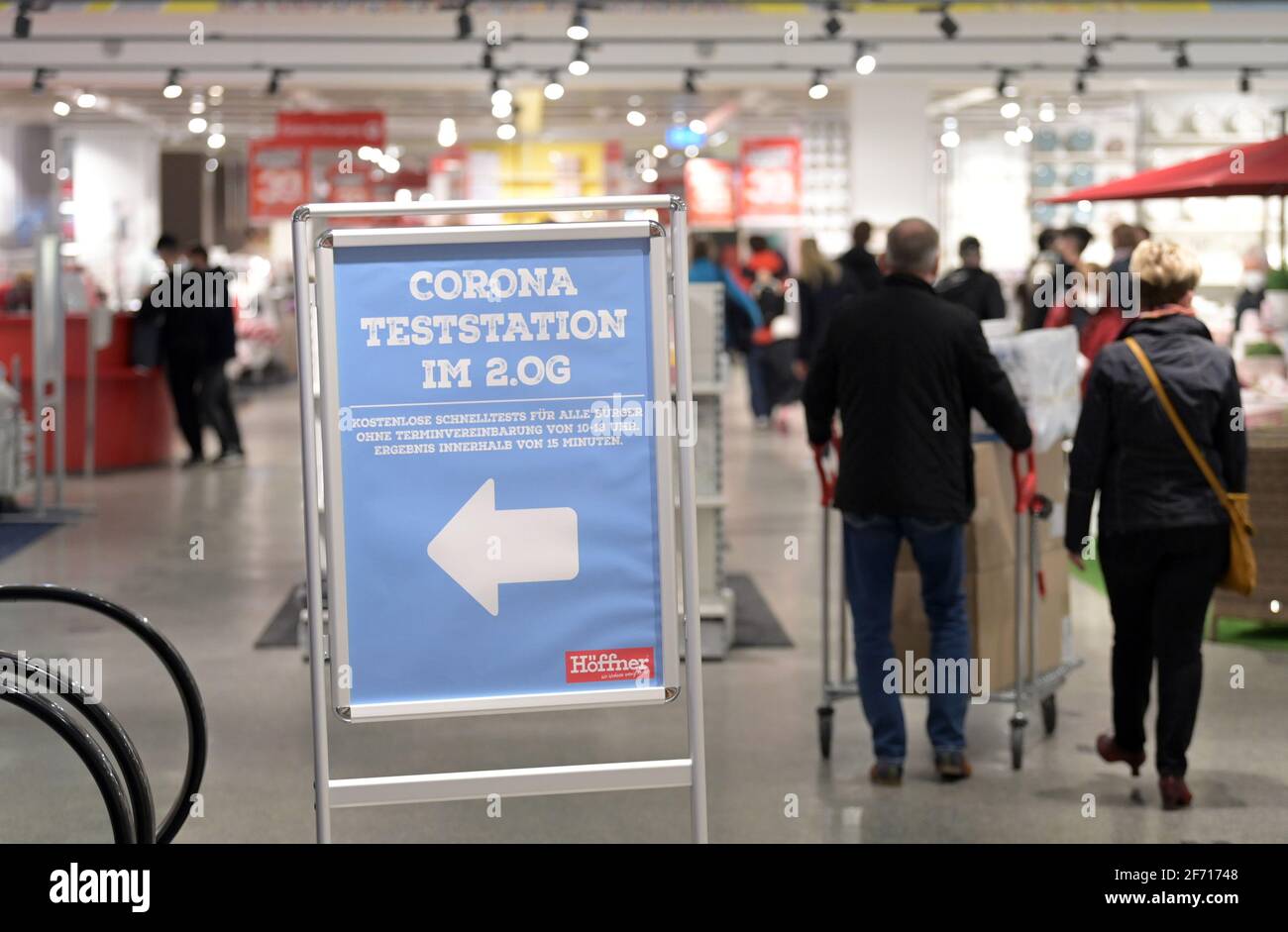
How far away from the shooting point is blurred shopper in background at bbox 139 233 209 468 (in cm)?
1325

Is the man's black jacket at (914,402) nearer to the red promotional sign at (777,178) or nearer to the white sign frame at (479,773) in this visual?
the white sign frame at (479,773)

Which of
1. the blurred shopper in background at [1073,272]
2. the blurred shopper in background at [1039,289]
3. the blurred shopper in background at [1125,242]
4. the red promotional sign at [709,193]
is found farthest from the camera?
the red promotional sign at [709,193]

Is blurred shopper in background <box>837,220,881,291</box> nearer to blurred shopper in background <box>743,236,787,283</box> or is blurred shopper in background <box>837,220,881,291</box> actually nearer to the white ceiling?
the white ceiling

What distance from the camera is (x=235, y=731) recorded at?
19.4 ft

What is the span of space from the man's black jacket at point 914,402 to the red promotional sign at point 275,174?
14.0 m

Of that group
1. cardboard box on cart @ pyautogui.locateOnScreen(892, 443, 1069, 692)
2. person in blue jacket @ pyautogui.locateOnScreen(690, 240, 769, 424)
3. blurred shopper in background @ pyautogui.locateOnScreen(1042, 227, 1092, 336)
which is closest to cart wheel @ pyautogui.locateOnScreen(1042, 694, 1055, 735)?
cardboard box on cart @ pyautogui.locateOnScreen(892, 443, 1069, 692)

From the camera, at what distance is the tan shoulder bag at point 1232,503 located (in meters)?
4.75

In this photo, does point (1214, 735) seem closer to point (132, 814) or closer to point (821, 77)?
point (132, 814)

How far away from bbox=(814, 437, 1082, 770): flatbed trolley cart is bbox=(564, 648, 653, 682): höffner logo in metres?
2.01

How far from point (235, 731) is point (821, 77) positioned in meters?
11.7

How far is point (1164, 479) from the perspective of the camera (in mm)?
4773

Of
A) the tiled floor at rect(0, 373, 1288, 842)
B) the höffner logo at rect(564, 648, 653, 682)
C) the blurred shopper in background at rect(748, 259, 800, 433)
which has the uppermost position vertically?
the blurred shopper in background at rect(748, 259, 800, 433)
